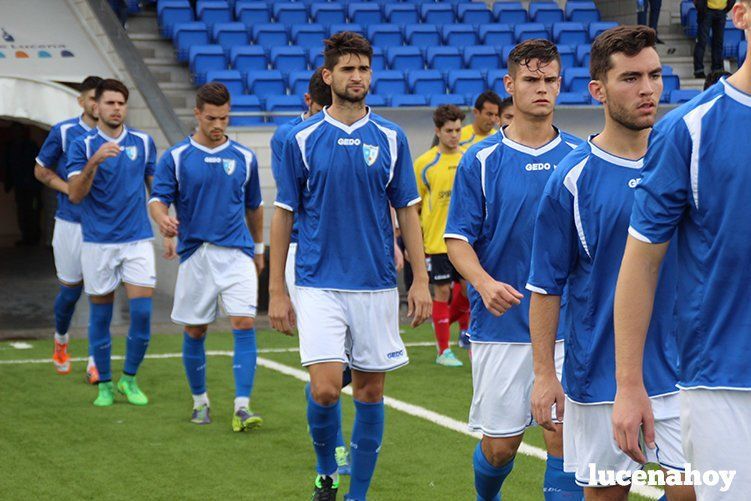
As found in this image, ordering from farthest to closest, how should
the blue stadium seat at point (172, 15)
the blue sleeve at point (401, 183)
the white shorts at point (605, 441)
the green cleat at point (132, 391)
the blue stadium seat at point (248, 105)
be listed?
the blue stadium seat at point (172, 15) → the blue stadium seat at point (248, 105) → the green cleat at point (132, 391) → the blue sleeve at point (401, 183) → the white shorts at point (605, 441)

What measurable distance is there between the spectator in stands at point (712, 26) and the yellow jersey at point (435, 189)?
8670 millimetres

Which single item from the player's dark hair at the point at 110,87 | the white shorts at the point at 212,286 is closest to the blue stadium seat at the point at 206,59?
the player's dark hair at the point at 110,87

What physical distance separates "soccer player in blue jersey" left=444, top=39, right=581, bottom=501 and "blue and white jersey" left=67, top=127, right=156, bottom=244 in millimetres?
4440

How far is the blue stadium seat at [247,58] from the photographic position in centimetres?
1695

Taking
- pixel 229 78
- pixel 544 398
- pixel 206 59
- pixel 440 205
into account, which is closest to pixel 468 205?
pixel 544 398

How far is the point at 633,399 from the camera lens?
3143mm

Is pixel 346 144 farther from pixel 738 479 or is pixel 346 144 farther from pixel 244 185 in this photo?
pixel 738 479

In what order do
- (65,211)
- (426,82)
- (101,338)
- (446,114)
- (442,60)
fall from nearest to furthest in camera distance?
1. (101,338)
2. (65,211)
3. (446,114)
4. (426,82)
5. (442,60)

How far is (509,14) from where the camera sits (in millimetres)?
19875

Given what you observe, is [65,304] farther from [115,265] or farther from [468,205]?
[468,205]

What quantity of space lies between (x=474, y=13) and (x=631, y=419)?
1716 cm

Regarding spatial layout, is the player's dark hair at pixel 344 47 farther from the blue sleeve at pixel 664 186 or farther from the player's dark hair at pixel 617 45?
the blue sleeve at pixel 664 186

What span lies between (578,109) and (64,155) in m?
7.51

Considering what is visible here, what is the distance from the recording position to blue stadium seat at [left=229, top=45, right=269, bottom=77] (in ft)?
55.6
